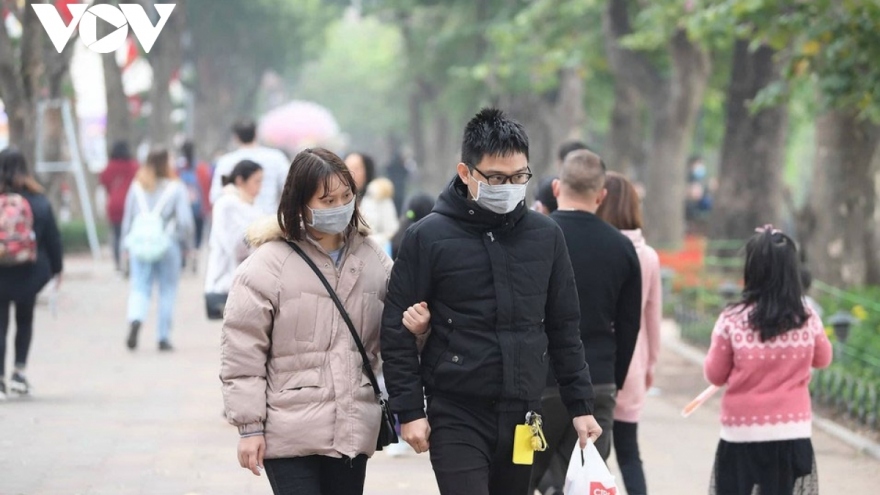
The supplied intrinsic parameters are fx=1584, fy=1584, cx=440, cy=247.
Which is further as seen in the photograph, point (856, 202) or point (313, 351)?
point (856, 202)

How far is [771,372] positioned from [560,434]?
918 millimetres

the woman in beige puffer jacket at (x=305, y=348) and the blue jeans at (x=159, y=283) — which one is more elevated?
the woman in beige puffer jacket at (x=305, y=348)

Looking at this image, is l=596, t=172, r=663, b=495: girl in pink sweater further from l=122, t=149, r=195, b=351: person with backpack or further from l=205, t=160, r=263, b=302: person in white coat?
l=122, t=149, r=195, b=351: person with backpack

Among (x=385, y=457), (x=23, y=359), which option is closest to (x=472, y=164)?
(x=385, y=457)

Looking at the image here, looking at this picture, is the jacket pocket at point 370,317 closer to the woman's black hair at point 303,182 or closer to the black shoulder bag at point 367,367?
the black shoulder bag at point 367,367

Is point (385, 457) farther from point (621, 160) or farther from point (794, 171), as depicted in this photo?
point (794, 171)

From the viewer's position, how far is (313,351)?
15.9 ft

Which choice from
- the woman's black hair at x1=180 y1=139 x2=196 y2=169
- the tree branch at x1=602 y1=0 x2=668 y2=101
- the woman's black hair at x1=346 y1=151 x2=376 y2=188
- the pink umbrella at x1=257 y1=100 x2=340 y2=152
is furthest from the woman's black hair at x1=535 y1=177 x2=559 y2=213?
the pink umbrella at x1=257 y1=100 x2=340 y2=152

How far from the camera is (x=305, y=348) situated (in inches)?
191

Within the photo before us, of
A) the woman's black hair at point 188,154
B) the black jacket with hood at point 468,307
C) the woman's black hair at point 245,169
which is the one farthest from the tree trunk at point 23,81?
the black jacket with hood at point 468,307

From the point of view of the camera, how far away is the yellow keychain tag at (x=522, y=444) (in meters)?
4.93

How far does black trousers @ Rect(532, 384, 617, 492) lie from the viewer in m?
5.96

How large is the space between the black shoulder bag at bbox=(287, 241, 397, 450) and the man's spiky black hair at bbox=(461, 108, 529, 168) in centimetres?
58

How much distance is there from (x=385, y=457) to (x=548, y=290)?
4.10m
